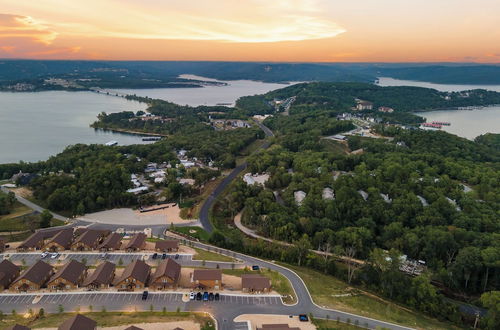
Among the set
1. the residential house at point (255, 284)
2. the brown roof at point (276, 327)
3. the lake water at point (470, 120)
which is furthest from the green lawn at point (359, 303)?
the lake water at point (470, 120)

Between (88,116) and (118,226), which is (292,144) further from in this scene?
(88,116)

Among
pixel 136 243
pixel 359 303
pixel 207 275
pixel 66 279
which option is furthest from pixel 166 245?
pixel 359 303

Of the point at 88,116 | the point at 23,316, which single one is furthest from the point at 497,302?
the point at 88,116

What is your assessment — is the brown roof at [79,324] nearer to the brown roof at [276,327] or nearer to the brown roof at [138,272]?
the brown roof at [138,272]

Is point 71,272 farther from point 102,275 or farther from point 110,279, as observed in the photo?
point 110,279

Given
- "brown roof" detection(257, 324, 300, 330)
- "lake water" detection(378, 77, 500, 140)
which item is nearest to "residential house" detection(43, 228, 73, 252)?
"brown roof" detection(257, 324, 300, 330)
